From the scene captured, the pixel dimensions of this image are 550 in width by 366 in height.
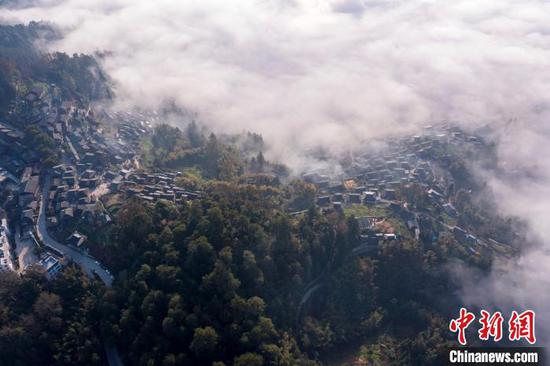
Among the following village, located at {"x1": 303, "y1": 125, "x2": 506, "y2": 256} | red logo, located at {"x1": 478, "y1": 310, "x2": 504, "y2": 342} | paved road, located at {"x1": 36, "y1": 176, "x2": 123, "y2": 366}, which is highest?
paved road, located at {"x1": 36, "y1": 176, "x2": 123, "y2": 366}

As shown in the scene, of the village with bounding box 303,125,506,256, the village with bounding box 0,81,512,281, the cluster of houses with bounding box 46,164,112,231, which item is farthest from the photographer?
the village with bounding box 303,125,506,256

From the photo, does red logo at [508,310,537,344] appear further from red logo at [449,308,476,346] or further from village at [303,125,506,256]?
village at [303,125,506,256]

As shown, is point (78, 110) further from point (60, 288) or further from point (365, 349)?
point (365, 349)

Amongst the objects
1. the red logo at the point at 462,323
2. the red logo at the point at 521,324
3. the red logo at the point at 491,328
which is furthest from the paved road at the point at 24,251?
the red logo at the point at 491,328

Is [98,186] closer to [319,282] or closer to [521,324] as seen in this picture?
[319,282]

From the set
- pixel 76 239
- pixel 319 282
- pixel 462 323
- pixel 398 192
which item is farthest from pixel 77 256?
pixel 398 192

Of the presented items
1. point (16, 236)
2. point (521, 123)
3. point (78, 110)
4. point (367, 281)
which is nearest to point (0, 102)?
point (78, 110)

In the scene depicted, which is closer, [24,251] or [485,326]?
[485,326]

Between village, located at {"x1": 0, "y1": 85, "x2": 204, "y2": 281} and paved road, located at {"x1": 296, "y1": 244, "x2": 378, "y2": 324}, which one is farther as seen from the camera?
village, located at {"x1": 0, "y1": 85, "x2": 204, "y2": 281}

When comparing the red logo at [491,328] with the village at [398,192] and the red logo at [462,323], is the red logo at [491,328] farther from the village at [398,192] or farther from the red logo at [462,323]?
the village at [398,192]

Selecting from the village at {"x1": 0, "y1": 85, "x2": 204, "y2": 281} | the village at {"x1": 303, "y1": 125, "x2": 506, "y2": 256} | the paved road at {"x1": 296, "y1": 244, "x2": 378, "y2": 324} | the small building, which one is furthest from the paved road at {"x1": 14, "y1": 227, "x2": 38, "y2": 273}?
the village at {"x1": 303, "y1": 125, "x2": 506, "y2": 256}

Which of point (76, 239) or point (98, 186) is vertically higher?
Answer: point (98, 186)
